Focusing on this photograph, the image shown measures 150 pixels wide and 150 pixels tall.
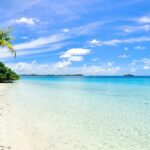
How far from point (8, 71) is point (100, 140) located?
4796 cm

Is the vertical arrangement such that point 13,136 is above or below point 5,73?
below

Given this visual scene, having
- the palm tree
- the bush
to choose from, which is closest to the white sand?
the palm tree

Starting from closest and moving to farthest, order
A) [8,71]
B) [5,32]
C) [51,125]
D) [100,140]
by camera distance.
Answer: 1. [100,140]
2. [51,125]
3. [5,32]
4. [8,71]

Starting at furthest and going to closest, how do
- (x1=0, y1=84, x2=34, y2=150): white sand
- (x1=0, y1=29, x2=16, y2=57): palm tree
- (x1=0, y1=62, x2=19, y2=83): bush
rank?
(x1=0, y1=62, x2=19, y2=83): bush → (x1=0, y1=29, x2=16, y2=57): palm tree → (x1=0, y1=84, x2=34, y2=150): white sand

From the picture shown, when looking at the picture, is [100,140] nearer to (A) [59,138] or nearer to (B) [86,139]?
(B) [86,139]

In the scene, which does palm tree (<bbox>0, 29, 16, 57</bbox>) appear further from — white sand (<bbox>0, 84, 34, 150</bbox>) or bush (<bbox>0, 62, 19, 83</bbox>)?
bush (<bbox>0, 62, 19, 83</bbox>)

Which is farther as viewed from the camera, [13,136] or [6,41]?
[6,41]

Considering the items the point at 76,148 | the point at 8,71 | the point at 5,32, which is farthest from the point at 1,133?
the point at 8,71

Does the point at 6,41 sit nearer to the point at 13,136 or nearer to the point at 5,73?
the point at 13,136

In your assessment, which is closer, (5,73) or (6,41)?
(6,41)

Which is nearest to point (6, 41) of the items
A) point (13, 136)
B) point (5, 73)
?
point (13, 136)

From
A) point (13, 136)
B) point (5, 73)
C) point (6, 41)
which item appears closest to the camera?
point (13, 136)

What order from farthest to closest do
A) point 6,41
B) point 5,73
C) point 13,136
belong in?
point 5,73, point 6,41, point 13,136

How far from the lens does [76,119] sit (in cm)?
1162
